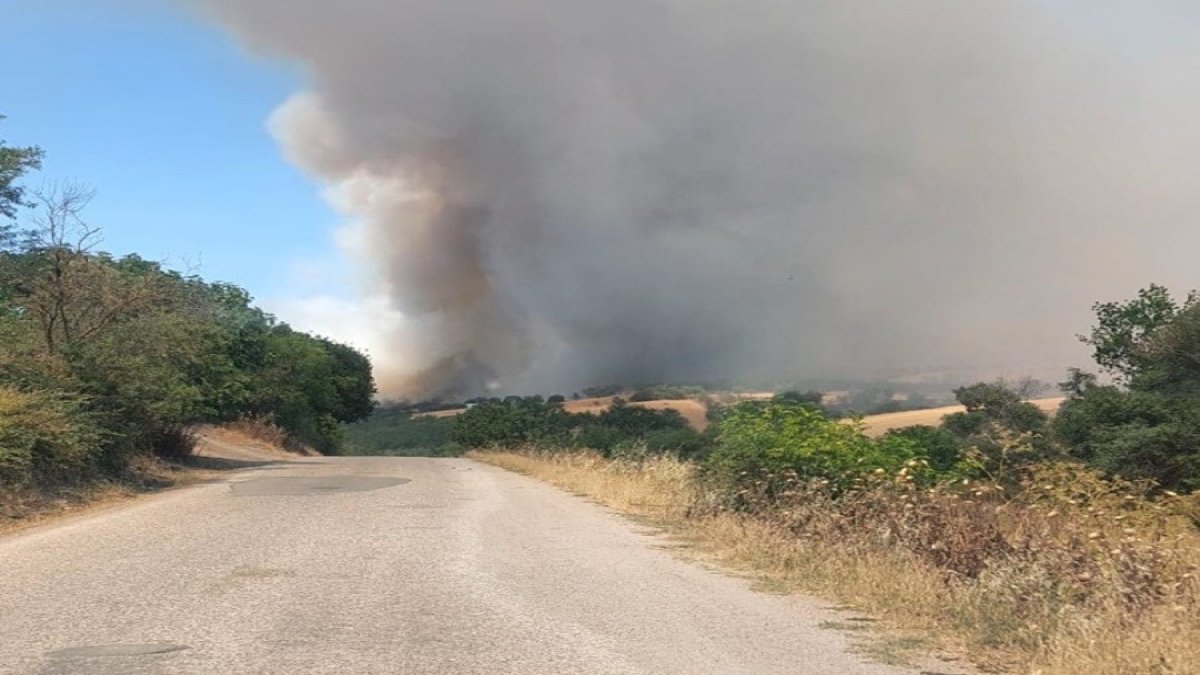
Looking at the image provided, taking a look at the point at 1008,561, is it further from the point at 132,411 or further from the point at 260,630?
the point at 132,411

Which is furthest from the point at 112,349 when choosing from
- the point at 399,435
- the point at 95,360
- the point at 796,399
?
the point at 399,435

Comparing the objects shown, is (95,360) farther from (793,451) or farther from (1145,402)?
(1145,402)

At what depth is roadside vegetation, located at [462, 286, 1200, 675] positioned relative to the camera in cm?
656

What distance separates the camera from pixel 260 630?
22.9 ft

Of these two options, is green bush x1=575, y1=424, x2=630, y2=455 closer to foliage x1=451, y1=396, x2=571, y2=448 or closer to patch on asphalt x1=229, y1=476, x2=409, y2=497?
foliage x1=451, y1=396, x2=571, y2=448

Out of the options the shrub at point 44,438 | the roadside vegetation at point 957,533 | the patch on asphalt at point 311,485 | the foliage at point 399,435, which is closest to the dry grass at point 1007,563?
the roadside vegetation at point 957,533

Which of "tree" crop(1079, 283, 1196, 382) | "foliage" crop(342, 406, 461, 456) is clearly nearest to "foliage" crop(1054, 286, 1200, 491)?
"tree" crop(1079, 283, 1196, 382)

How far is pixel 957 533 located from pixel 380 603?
5.05 meters

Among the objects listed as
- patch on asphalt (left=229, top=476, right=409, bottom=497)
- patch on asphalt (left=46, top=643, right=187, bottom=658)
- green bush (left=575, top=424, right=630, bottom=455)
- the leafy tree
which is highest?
the leafy tree

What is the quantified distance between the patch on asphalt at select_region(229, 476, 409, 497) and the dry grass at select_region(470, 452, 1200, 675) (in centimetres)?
855

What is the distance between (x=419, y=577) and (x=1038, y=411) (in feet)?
82.9

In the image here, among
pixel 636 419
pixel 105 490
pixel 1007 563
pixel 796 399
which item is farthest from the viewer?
pixel 636 419

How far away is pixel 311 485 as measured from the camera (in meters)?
20.1

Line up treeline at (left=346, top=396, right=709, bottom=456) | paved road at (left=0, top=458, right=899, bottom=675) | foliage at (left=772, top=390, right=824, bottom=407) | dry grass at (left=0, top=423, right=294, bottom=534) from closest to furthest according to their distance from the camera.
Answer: paved road at (left=0, top=458, right=899, bottom=675), dry grass at (left=0, top=423, right=294, bottom=534), foliage at (left=772, top=390, right=824, bottom=407), treeline at (left=346, top=396, right=709, bottom=456)
